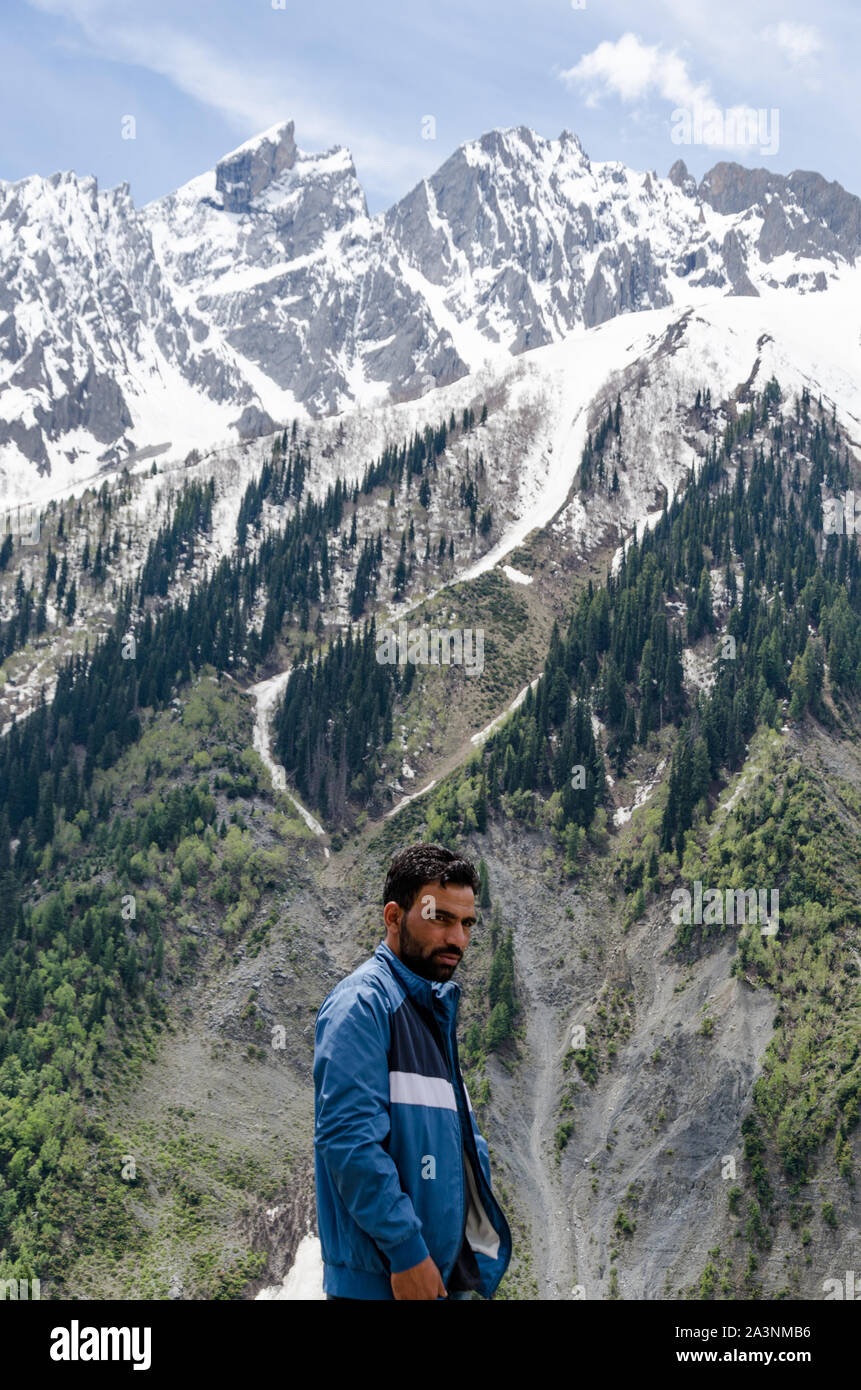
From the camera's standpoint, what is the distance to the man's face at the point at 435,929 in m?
9.53

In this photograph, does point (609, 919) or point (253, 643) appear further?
point (253, 643)

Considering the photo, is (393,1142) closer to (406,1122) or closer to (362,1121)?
(406,1122)

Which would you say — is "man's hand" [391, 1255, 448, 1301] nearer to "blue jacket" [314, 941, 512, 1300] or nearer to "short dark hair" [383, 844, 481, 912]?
"blue jacket" [314, 941, 512, 1300]

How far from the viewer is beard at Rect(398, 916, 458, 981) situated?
31.3ft

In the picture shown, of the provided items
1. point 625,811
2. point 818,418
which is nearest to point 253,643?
point 625,811

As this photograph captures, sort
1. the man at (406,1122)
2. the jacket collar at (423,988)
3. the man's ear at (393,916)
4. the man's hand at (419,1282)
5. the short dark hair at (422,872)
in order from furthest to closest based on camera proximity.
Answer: the man's ear at (393,916) < the short dark hair at (422,872) < the jacket collar at (423,988) < the man at (406,1122) < the man's hand at (419,1282)

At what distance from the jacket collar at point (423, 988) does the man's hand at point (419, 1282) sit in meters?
1.88

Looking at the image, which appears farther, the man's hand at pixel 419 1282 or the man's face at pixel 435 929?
the man's face at pixel 435 929

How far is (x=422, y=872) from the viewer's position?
9.52 metres

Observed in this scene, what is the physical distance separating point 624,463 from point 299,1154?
456 feet

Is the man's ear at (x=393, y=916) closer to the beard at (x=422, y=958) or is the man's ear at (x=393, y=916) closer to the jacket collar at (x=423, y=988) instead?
the beard at (x=422, y=958)

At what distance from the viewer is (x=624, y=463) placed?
654 ft

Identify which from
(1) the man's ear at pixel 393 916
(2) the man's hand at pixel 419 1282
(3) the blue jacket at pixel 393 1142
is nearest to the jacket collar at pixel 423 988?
(3) the blue jacket at pixel 393 1142

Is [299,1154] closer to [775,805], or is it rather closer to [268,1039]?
[268,1039]
